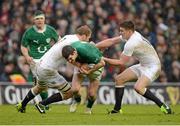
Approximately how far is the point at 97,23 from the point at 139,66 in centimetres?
1036

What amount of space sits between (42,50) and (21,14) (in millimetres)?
8371

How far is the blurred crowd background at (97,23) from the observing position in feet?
88.4

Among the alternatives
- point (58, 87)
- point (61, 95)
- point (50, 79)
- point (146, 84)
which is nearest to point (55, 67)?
Result: point (50, 79)

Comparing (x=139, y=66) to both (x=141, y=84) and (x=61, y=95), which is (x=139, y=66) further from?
(x=61, y=95)

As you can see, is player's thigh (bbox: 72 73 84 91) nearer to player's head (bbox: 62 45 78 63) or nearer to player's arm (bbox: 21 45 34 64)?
player's arm (bbox: 21 45 34 64)

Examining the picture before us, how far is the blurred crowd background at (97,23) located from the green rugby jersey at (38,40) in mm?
5955

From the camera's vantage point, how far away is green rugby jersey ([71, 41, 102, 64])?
16.6m

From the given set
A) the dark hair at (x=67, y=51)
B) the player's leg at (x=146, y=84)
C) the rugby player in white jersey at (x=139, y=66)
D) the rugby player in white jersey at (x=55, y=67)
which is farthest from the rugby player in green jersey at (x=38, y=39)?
the dark hair at (x=67, y=51)

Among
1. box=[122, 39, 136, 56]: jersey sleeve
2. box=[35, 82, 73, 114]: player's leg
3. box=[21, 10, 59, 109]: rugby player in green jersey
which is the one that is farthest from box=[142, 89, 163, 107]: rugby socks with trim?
box=[21, 10, 59, 109]: rugby player in green jersey

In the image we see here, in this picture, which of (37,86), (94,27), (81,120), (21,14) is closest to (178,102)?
(94,27)

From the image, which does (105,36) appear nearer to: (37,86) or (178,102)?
(178,102)

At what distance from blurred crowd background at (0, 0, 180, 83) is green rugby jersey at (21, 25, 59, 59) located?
5.96 m

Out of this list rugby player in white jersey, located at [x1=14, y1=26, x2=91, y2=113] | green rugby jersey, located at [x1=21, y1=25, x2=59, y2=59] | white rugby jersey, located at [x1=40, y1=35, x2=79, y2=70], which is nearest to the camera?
white rugby jersey, located at [x1=40, y1=35, x2=79, y2=70]

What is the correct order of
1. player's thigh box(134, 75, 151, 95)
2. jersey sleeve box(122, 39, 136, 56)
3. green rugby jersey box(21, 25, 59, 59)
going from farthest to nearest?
green rugby jersey box(21, 25, 59, 59) → player's thigh box(134, 75, 151, 95) → jersey sleeve box(122, 39, 136, 56)
